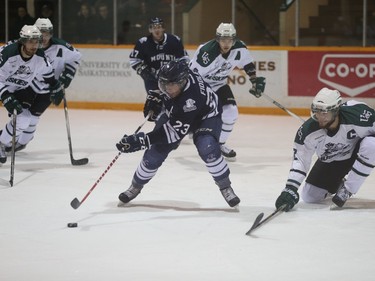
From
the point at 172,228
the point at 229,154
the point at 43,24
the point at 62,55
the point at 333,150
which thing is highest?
the point at 43,24

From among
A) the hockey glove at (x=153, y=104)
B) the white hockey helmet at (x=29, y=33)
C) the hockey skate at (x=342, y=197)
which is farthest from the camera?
the white hockey helmet at (x=29, y=33)

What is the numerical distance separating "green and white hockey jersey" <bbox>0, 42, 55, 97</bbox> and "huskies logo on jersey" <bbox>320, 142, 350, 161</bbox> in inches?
104

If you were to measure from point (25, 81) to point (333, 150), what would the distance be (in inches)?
112

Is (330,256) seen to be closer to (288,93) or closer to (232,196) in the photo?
(232,196)

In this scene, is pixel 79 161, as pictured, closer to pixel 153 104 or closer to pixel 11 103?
pixel 11 103

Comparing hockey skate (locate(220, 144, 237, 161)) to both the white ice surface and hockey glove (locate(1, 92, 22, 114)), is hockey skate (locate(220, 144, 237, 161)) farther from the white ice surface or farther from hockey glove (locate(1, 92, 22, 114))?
hockey glove (locate(1, 92, 22, 114))

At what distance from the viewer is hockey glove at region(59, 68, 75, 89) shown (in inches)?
309

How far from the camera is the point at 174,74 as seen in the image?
532cm

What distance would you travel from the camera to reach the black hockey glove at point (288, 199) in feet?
18.1

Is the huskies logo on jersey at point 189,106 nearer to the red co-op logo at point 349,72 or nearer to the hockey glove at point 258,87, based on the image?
the hockey glove at point 258,87

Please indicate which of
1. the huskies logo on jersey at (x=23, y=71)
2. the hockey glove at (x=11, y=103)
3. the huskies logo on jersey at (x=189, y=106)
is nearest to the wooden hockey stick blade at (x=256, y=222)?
the huskies logo on jersey at (x=189, y=106)

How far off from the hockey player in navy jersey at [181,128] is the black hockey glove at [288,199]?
0.92 ft

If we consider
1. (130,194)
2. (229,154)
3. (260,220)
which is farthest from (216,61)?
(260,220)

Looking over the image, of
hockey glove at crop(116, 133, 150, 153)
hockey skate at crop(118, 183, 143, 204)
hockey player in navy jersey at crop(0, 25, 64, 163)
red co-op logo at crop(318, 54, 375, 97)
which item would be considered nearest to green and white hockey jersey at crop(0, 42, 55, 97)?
hockey player in navy jersey at crop(0, 25, 64, 163)
